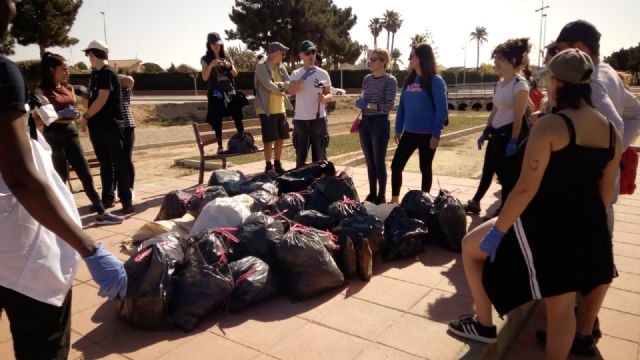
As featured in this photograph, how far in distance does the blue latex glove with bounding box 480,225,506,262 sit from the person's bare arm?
1897 millimetres

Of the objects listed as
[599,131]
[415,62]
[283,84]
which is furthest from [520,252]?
[283,84]

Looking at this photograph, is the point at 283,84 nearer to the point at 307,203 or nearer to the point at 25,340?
the point at 307,203

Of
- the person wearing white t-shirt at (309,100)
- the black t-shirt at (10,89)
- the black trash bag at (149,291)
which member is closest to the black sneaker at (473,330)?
the black trash bag at (149,291)

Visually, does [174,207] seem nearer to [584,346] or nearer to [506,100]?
[506,100]

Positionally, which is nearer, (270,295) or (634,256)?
(270,295)

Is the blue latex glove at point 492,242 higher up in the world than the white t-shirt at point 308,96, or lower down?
lower down

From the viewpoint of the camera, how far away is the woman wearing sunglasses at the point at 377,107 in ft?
17.2

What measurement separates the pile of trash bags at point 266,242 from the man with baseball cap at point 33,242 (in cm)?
116

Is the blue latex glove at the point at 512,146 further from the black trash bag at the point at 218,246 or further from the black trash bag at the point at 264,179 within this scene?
the black trash bag at the point at 218,246

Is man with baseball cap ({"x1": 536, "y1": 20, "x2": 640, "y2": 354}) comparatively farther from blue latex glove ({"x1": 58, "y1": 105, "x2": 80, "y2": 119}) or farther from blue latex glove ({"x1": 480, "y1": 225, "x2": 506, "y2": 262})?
blue latex glove ({"x1": 58, "y1": 105, "x2": 80, "y2": 119})

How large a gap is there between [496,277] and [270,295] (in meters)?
1.62

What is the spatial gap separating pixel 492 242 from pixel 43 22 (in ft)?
96.9

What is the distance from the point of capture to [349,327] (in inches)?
115

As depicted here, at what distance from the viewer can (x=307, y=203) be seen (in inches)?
185
